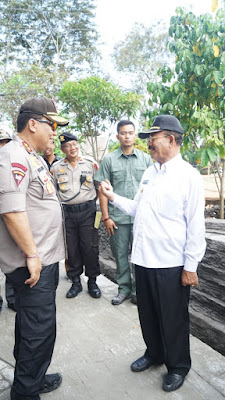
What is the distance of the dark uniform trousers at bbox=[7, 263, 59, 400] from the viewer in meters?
1.80

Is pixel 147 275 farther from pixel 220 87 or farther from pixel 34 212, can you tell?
pixel 220 87

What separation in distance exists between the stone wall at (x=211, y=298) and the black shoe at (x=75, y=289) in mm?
1343

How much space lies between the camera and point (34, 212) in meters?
1.83

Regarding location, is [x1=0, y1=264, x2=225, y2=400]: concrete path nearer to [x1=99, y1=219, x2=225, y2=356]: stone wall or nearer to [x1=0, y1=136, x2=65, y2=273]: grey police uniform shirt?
[x1=99, y1=219, x2=225, y2=356]: stone wall

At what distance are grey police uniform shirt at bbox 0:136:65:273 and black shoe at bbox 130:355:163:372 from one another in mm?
984

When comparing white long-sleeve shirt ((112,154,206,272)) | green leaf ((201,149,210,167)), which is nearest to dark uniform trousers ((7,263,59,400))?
white long-sleeve shirt ((112,154,206,272))

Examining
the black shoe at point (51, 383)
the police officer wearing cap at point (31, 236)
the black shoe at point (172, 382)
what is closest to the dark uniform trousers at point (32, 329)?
the police officer wearing cap at point (31, 236)

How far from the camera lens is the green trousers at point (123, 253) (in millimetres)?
3348

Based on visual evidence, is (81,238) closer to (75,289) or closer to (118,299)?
(75,289)

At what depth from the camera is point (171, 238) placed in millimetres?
2021

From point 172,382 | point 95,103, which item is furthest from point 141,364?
point 95,103

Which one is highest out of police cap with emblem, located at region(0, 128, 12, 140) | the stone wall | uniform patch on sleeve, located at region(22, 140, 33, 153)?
police cap with emblem, located at region(0, 128, 12, 140)

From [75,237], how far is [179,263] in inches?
70.6

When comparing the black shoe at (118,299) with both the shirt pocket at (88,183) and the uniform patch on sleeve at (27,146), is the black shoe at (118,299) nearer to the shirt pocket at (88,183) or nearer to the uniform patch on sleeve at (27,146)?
the shirt pocket at (88,183)
